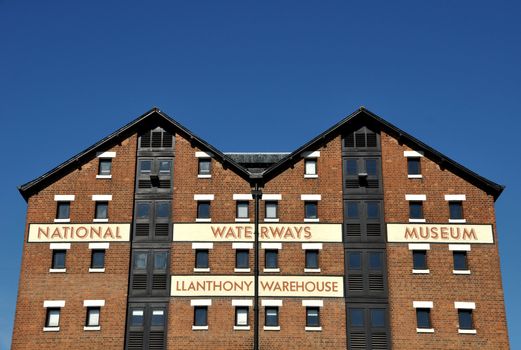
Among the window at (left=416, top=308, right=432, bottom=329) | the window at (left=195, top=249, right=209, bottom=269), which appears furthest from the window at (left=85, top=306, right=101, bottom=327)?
the window at (left=416, top=308, right=432, bottom=329)

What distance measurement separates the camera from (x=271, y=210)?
45.5 m

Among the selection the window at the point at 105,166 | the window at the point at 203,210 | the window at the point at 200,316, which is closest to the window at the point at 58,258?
the window at the point at 105,166

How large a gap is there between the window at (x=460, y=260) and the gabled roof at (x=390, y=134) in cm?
414

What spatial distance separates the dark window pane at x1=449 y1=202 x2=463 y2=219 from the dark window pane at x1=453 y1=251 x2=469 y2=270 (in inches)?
83.6

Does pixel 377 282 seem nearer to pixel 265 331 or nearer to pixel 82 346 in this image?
pixel 265 331

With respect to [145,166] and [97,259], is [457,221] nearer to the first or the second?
[145,166]

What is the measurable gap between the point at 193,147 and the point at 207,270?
7.55 meters

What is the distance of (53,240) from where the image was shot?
44.7 meters

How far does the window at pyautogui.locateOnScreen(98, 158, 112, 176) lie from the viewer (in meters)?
46.2

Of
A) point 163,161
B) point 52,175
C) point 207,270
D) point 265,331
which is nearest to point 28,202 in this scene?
point 52,175

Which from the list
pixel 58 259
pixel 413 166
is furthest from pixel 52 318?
pixel 413 166

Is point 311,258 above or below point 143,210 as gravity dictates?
below

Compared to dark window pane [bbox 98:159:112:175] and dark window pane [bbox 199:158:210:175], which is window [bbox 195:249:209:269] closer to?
dark window pane [bbox 199:158:210:175]

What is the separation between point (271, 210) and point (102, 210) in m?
9.73
